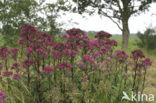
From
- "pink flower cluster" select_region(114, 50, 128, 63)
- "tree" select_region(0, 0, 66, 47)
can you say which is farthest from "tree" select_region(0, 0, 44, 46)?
"pink flower cluster" select_region(114, 50, 128, 63)

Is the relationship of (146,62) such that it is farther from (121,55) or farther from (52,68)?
(52,68)

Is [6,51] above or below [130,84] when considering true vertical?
above

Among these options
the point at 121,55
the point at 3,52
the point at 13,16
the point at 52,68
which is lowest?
the point at 52,68

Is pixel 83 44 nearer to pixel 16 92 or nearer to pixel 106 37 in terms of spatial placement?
pixel 106 37

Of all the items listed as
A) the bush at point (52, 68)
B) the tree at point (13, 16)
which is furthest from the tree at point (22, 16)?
the bush at point (52, 68)

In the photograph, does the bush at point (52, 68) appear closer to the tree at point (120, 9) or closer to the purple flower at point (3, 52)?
the purple flower at point (3, 52)

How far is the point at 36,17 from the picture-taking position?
551 inches

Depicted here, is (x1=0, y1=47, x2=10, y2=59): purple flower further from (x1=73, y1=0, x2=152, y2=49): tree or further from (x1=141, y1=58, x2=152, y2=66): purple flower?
(x1=73, y1=0, x2=152, y2=49): tree

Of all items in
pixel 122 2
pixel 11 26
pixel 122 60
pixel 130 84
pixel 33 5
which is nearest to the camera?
pixel 122 60

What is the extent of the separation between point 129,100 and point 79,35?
214 centimetres

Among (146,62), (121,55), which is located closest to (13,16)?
(121,55)

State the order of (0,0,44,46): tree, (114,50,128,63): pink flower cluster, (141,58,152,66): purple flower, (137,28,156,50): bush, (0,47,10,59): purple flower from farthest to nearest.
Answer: (137,28,156,50): bush → (0,0,44,46): tree → (114,50,128,63): pink flower cluster → (141,58,152,66): purple flower → (0,47,10,59): purple flower

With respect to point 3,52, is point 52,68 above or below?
below

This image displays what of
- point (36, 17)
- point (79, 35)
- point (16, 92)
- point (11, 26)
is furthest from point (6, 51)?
point (36, 17)
